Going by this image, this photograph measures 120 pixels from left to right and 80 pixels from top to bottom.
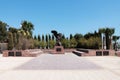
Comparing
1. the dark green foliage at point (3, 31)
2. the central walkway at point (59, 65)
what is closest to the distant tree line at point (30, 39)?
the dark green foliage at point (3, 31)

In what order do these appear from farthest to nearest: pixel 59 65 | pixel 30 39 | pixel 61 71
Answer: pixel 30 39 → pixel 59 65 → pixel 61 71

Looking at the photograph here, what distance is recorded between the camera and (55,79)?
12055 millimetres

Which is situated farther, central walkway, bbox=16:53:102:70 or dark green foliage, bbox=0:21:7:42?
dark green foliage, bbox=0:21:7:42

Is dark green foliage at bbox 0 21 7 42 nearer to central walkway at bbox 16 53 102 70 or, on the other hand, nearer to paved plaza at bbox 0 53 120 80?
central walkway at bbox 16 53 102 70

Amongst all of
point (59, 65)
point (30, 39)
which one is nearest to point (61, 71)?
point (59, 65)

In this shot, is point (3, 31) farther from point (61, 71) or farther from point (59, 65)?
point (61, 71)

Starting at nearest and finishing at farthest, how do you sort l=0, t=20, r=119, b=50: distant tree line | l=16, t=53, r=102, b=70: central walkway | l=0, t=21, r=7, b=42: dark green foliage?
l=16, t=53, r=102, b=70: central walkway → l=0, t=20, r=119, b=50: distant tree line → l=0, t=21, r=7, b=42: dark green foliage

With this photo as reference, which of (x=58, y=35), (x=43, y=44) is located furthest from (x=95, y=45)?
(x=43, y=44)

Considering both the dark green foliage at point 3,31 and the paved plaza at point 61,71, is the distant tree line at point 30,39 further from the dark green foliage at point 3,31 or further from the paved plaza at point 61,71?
the paved plaza at point 61,71

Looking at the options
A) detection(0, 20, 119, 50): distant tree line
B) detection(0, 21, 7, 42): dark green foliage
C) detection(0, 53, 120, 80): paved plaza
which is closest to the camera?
detection(0, 53, 120, 80): paved plaza

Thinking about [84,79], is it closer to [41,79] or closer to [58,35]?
[41,79]

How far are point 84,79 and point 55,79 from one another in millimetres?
1216

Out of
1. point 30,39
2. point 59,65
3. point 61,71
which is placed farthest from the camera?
point 30,39

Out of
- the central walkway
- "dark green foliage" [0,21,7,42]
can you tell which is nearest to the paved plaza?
the central walkway
